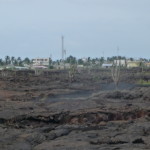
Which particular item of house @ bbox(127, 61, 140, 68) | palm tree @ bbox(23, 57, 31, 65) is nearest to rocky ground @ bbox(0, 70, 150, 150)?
house @ bbox(127, 61, 140, 68)

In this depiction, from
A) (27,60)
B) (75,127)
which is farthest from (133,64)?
(75,127)

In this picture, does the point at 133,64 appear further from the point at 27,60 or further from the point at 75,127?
the point at 75,127

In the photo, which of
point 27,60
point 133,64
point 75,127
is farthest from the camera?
point 27,60

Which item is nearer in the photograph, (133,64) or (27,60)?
(133,64)

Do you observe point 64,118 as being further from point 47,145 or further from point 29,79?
point 29,79

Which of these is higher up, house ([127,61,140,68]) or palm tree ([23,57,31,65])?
palm tree ([23,57,31,65])

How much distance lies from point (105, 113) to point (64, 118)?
2.01m

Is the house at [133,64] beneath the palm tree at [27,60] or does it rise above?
beneath

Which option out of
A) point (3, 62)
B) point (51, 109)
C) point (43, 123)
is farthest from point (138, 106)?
point (3, 62)

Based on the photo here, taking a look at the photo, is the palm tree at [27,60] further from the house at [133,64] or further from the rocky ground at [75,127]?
the rocky ground at [75,127]

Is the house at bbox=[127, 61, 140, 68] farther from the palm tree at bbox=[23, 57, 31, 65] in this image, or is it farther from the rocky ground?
the rocky ground

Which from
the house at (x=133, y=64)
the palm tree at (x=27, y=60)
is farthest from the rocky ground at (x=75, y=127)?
the palm tree at (x=27, y=60)

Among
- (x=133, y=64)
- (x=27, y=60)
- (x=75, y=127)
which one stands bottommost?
(x=75, y=127)

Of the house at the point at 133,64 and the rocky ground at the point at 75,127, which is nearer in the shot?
the rocky ground at the point at 75,127
